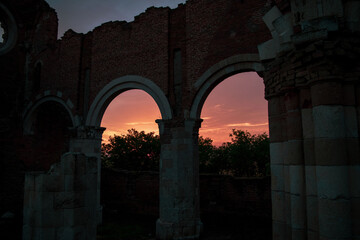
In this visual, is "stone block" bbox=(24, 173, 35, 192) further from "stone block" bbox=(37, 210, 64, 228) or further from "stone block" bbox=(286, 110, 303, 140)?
"stone block" bbox=(286, 110, 303, 140)

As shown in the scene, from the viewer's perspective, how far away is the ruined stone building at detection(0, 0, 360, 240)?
9.68 feet

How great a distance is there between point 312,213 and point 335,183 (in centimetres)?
45

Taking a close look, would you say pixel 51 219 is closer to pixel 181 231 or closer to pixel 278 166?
pixel 278 166

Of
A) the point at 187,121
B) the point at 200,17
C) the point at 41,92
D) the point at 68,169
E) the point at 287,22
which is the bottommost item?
the point at 68,169

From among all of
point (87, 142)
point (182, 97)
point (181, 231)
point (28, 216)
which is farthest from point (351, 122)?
point (87, 142)

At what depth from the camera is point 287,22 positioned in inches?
138

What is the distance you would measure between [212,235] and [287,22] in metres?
6.61

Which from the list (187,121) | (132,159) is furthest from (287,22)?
(132,159)

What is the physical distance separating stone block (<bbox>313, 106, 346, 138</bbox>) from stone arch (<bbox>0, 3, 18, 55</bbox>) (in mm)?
12746

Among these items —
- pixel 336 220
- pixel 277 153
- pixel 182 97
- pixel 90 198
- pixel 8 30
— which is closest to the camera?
Result: pixel 336 220

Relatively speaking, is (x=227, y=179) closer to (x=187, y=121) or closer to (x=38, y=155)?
(x=187, y=121)

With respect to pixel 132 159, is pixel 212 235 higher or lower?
lower

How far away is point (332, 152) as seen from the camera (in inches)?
112

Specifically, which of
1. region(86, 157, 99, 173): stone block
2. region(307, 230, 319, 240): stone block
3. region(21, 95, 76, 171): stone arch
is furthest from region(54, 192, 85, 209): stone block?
region(21, 95, 76, 171): stone arch
